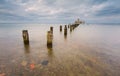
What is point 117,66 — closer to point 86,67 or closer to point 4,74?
point 86,67

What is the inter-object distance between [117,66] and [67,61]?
333 centimetres

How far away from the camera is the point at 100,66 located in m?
6.53

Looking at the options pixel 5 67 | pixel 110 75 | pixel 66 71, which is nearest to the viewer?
pixel 110 75

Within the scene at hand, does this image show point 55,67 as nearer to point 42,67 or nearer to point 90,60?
point 42,67

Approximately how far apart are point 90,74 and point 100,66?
1381mm

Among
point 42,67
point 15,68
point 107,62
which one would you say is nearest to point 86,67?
point 107,62

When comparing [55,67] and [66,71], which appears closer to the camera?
[66,71]

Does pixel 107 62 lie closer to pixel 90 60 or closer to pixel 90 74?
pixel 90 60

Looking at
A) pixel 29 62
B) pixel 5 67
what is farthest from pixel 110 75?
pixel 5 67

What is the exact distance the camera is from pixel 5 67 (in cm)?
634

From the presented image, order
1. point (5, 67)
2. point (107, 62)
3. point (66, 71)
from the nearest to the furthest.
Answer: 1. point (66, 71)
2. point (5, 67)
3. point (107, 62)

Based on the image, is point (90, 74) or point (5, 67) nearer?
point (90, 74)

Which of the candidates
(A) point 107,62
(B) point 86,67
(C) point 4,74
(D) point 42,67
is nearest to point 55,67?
(D) point 42,67

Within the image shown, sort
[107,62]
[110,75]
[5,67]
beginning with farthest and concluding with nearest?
A: [107,62] → [5,67] → [110,75]
